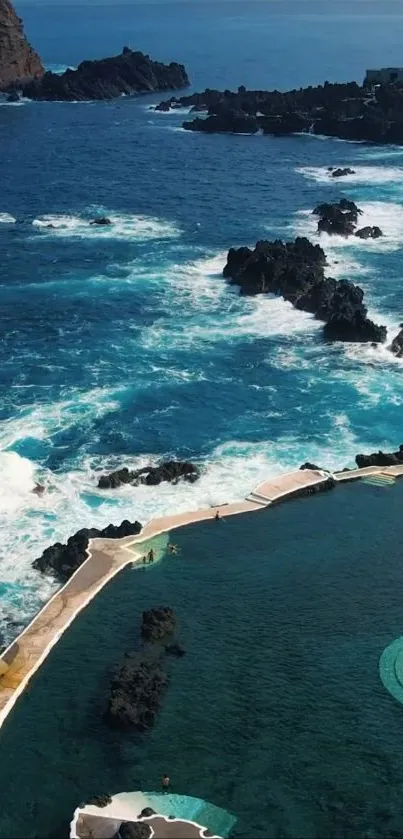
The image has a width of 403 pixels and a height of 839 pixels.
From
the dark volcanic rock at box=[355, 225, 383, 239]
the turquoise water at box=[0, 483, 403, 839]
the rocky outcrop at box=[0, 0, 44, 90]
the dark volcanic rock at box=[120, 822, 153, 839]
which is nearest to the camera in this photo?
the dark volcanic rock at box=[120, 822, 153, 839]

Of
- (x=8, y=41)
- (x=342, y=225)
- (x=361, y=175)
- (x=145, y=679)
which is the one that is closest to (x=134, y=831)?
(x=145, y=679)

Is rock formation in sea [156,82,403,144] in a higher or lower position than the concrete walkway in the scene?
higher

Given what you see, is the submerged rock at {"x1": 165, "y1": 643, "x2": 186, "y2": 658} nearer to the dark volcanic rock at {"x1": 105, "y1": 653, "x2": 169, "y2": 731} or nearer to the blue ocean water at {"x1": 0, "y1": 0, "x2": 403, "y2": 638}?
the dark volcanic rock at {"x1": 105, "y1": 653, "x2": 169, "y2": 731}

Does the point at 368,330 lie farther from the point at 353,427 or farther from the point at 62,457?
the point at 62,457

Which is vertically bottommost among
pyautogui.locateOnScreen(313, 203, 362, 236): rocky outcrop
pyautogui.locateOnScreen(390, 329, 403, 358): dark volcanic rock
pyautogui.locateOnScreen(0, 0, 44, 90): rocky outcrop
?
pyautogui.locateOnScreen(390, 329, 403, 358): dark volcanic rock

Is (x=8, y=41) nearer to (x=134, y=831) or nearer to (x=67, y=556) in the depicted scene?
(x=67, y=556)

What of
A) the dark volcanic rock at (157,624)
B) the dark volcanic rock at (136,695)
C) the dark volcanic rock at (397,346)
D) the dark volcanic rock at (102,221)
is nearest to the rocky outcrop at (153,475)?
the dark volcanic rock at (157,624)

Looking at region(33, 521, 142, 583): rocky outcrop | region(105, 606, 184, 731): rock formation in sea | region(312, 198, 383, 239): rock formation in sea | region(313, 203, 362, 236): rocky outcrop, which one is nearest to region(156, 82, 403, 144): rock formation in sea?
region(313, 203, 362, 236): rocky outcrop
